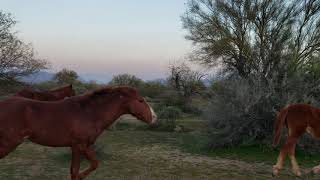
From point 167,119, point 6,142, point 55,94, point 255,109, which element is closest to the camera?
point 6,142

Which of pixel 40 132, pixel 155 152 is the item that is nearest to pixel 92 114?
pixel 40 132

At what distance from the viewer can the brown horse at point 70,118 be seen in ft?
19.3

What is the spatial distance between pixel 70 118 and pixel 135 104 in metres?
0.96

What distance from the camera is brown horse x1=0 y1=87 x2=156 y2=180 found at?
5887 millimetres

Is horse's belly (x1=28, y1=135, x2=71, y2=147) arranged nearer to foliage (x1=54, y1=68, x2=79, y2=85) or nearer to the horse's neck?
the horse's neck

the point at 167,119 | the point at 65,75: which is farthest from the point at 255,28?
the point at 65,75

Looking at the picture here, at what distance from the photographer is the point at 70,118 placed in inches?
243

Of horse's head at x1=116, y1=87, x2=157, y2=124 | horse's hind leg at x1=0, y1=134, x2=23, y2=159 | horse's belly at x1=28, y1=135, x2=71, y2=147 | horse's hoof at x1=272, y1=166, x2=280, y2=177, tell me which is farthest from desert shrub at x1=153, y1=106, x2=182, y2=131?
horse's hind leg at x1=0, y1=134, x2=23, y2=159

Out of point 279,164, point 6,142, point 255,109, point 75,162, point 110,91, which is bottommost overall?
point 279,164

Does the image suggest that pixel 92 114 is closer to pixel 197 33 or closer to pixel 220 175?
pixel 220 175

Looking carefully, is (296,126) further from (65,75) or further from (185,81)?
(65,75)

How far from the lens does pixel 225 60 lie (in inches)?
1024

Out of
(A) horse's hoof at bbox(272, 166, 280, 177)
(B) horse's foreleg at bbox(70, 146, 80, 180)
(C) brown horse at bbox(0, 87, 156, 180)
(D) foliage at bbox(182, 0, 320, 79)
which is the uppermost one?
(D) foliage at bbox(182, 0, 320, 79)

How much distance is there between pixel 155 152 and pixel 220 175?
327cm
